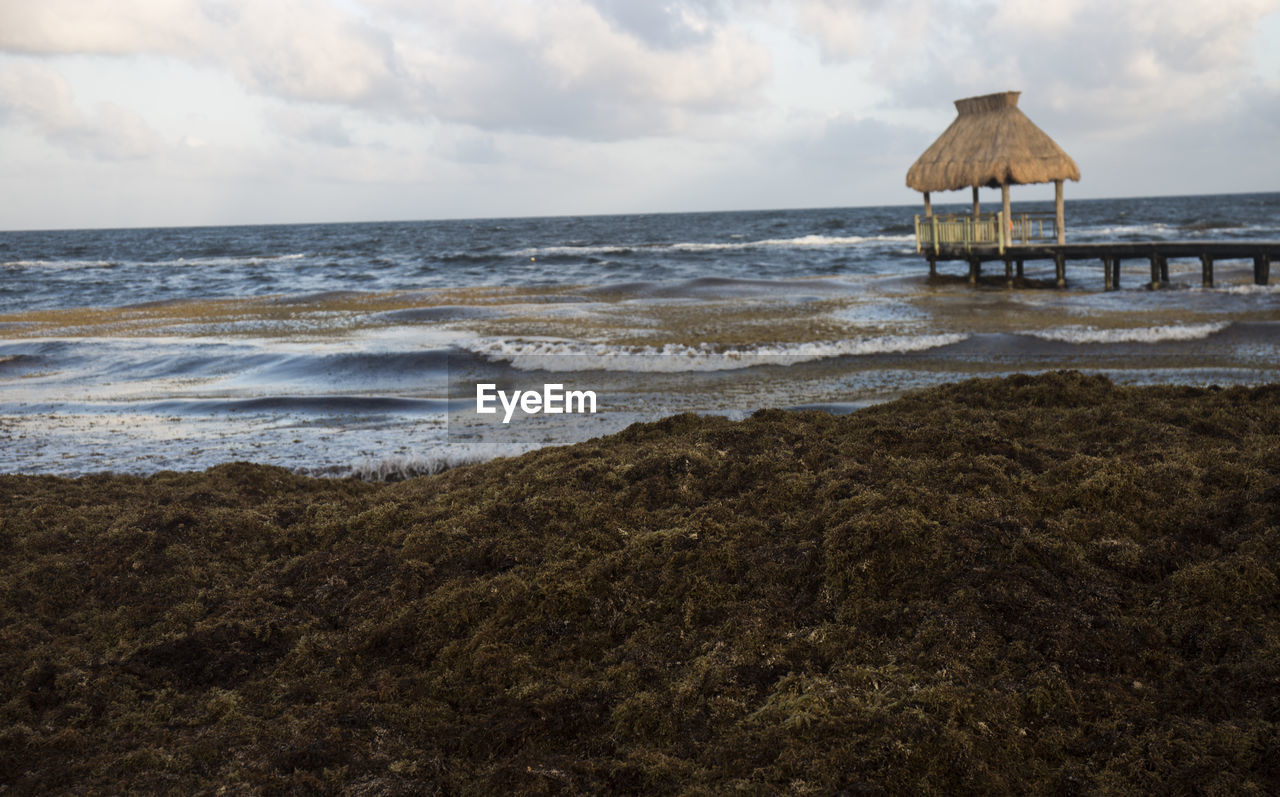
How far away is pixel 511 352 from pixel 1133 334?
967 centimetres

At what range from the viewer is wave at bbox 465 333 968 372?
13.2 metres

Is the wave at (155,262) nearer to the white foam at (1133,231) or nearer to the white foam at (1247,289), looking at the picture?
the white foam at (1247,289)

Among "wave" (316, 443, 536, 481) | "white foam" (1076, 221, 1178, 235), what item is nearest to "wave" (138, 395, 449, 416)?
"wave" (316, 443, 536, 481)

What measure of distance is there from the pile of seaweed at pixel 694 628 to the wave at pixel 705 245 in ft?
141

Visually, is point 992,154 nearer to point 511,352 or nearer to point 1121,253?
point 1121,253

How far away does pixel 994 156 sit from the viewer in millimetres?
24734

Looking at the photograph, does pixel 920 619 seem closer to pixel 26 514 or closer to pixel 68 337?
pixel 26 514

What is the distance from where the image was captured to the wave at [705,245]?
48750 millimetres

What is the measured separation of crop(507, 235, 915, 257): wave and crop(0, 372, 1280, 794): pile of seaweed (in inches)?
1690

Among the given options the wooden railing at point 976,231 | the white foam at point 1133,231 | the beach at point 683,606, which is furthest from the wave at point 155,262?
the beach at point 683,606

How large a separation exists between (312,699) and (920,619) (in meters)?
2.11

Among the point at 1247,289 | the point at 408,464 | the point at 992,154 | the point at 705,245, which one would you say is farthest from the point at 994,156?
the point at 705,245

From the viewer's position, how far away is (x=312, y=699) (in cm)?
324

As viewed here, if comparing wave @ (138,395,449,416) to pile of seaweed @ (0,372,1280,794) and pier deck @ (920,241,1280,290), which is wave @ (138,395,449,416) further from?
pier deck @ (920,241,1280,290)
